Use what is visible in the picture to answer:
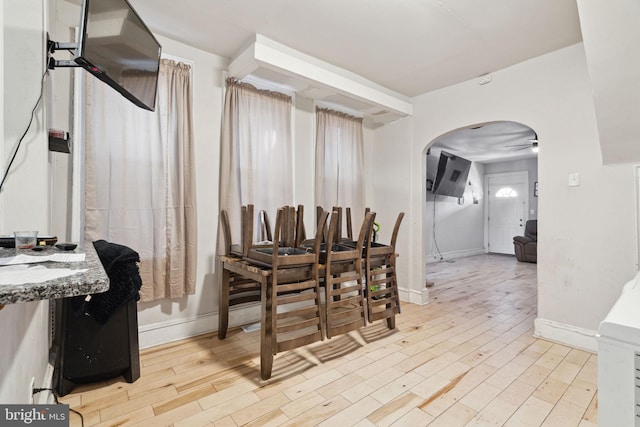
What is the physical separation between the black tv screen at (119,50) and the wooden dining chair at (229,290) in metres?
1.28

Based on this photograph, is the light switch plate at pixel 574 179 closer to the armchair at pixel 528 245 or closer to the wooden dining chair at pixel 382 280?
the wooden dining chair at pixel 382 280

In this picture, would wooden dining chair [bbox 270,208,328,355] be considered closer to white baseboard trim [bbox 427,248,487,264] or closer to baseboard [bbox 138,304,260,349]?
baseboard [bbox 138,304,260,349]

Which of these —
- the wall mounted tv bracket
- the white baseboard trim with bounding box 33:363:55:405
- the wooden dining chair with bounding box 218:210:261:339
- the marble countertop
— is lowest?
the white baseboard trim with bounding box 33:363:55:405

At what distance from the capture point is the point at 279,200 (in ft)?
10.5

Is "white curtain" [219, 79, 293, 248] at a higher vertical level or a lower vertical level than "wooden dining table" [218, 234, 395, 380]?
higher

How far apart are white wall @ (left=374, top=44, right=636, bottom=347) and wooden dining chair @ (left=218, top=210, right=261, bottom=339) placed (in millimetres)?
2662

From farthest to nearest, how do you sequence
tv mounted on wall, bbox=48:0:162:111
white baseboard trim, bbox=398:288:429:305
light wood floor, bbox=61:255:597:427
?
white baseboard trim, bbox=398:288:429:305 < light wood floor, bbox=61:255:597:427 < tv mounted on wall, bbox=48:0:162:111

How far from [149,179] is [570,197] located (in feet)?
11.7

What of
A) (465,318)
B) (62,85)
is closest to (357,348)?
(465,318)

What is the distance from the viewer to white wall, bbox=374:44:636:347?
95.5 inches

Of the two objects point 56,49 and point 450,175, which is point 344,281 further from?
point 450,175

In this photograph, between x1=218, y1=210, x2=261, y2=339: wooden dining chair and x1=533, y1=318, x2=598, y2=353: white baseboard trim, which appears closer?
x1=533, y1=318, x2=598, y2=353: white baseboard trim

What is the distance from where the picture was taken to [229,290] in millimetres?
2697

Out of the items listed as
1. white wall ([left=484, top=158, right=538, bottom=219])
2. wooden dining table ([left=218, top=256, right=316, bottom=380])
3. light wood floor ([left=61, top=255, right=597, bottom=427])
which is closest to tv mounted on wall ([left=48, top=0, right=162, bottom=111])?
wooden dining table ([left=218, top=256, right=316, bottom=380])
